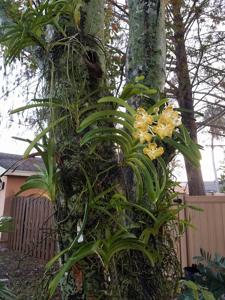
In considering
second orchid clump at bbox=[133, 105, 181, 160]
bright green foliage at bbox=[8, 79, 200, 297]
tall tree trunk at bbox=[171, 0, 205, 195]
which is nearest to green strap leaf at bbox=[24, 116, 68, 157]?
bright green foliage at bbox=[8, 79, 200, 297]

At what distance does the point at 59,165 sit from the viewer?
72 cm

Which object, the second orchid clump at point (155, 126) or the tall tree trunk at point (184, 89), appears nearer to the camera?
the second orchid clump at point (155, 126)

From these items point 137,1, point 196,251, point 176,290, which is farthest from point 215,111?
point 176,290

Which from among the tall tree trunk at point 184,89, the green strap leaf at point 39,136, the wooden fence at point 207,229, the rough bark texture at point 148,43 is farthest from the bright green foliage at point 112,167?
the tall tree trunk at point 184,89

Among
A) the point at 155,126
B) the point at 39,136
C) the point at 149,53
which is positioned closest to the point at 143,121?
the point at 155,126

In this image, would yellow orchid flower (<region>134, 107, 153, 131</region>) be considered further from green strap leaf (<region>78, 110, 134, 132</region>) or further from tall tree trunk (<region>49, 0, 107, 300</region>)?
tall tree trunk (<region>49, 0, 107, 300</region>)

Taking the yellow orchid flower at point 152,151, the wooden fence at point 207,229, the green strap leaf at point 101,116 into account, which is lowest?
the wooden fence at point 207,229

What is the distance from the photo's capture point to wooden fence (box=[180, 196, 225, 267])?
3602 mm

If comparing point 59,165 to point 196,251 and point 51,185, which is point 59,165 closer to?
point 51,185

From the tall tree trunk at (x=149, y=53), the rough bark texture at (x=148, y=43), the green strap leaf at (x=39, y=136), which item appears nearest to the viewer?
the green strap leaf at (x=39, y=136)

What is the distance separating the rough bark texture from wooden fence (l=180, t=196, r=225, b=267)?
9.15ft

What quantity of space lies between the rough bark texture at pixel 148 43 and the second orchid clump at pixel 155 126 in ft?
1.64

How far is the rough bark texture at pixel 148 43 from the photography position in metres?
1.08

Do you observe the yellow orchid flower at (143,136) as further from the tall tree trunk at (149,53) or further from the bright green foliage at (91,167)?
the tall tree trunk at (149,53)
